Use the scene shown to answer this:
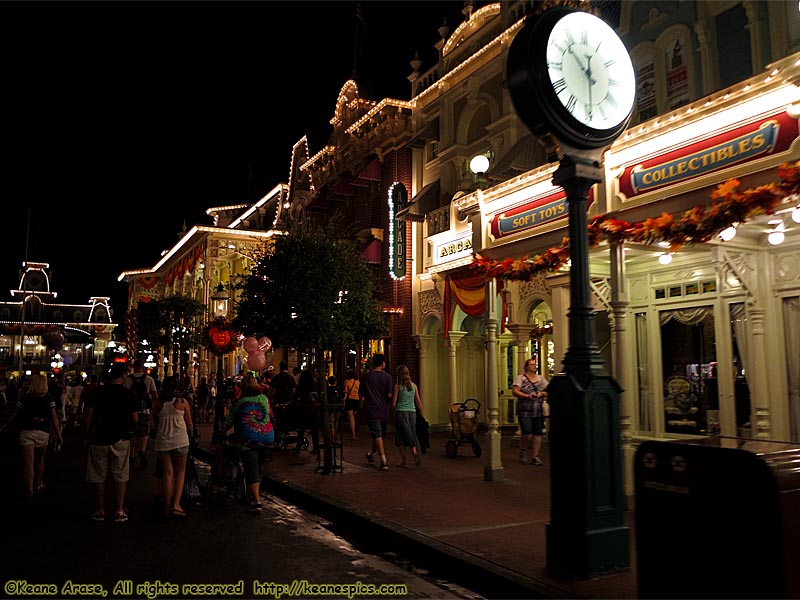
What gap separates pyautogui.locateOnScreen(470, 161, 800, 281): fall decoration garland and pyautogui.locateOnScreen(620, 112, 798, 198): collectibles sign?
0.89 ft

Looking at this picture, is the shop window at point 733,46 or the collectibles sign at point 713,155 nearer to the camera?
the collectibles sign at point 713,155

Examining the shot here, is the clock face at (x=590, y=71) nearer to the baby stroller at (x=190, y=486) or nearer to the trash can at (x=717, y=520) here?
the trash can at (x=717, y=520)

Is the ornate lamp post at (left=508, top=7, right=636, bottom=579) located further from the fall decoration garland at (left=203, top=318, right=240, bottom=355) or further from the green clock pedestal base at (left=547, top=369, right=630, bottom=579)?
the fall decoration garland at (left=203, top=318, right=240, bottom=355)

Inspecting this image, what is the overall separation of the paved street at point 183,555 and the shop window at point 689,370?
21.7 feet

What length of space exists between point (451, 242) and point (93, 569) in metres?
9.41

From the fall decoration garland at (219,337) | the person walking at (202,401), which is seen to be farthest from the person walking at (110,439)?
the person walking at (202,401)

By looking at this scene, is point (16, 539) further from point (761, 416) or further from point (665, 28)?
point (665, 28)

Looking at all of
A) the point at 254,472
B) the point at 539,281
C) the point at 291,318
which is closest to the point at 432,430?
the point at 539,281

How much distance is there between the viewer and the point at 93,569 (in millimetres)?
5758

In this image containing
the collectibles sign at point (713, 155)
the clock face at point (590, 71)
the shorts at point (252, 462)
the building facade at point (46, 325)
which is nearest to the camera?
the clock face at point (590, 71)

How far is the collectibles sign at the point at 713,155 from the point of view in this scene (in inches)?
251

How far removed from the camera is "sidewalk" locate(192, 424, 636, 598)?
516 centimetres

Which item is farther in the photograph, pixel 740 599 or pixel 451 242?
pixel 451 242

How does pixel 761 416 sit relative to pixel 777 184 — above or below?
below
